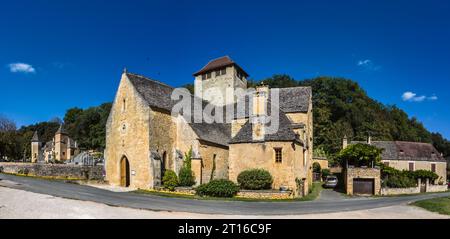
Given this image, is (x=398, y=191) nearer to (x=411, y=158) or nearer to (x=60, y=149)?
(x=411, y=158)

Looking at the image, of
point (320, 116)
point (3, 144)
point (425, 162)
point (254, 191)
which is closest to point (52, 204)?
point (254, 191)

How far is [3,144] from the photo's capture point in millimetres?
46562

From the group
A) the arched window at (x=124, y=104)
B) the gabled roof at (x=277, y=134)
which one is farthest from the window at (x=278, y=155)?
the arched window at (x=124, y=104)

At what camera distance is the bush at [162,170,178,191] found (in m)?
25.9

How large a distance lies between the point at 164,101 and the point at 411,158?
120ft

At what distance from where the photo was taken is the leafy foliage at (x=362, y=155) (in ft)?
92.8

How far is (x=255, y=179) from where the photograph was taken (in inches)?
926

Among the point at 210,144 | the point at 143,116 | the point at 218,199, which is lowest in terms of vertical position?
the point at 218,199

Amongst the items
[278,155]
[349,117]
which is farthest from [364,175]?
[349,117]

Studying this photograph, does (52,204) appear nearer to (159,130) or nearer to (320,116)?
(159,130)

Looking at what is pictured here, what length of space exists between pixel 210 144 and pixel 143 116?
6.48 m

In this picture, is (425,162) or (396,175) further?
(425,162)

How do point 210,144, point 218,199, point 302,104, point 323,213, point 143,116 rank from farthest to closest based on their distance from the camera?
point 302,104, point 210,144, point 143,116, point 218,199, point 323,213

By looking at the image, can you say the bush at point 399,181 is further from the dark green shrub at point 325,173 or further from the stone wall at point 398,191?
the dark green shrub at point 325,173
